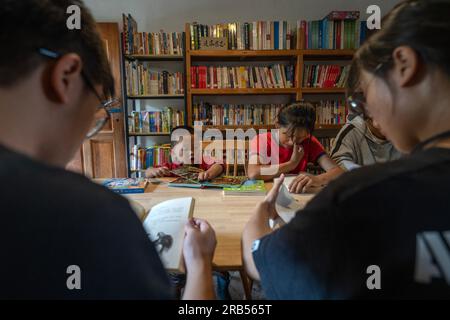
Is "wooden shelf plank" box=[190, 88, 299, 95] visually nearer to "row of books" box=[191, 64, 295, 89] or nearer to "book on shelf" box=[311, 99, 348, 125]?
"row of books" box=[191, 64, 295, 89]

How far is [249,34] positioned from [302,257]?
2.71 meters

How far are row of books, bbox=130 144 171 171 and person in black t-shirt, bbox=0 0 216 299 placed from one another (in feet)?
8.36

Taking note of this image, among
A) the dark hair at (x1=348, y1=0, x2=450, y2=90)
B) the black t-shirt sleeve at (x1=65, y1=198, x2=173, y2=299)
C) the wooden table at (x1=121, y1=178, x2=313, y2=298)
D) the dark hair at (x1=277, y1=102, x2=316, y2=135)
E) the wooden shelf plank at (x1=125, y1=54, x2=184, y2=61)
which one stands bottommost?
the wooden table at (x1=121, y1=178, x2=313, y2=298)

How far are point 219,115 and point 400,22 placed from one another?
8.41ft

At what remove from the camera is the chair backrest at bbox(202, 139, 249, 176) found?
6.98ft

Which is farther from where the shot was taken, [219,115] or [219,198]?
[219,115]

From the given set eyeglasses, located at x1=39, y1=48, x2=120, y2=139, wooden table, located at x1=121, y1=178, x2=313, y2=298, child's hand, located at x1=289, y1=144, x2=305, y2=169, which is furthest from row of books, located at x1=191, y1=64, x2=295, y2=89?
eyeglasses, located at x1=39, y1=48, x2=120, y2=139

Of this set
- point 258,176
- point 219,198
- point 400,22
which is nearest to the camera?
point 400,22

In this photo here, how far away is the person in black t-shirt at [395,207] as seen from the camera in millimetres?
347

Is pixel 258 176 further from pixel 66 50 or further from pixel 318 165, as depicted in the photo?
pixel 66 50

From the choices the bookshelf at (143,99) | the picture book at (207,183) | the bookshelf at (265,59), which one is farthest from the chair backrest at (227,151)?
the bookshelf at (143,99)

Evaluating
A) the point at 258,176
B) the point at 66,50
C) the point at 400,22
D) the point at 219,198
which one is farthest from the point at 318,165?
the point at 66,50

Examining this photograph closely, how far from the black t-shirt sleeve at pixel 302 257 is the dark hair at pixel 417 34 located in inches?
10.4
